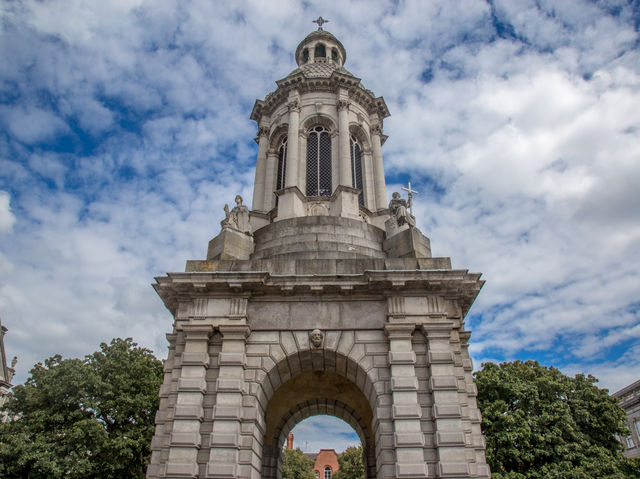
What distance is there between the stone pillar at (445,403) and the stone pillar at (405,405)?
52 cm

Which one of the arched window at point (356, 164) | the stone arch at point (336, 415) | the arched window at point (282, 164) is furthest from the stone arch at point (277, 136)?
the stone arch at point (336, 415)

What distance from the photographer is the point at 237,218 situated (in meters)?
19.4

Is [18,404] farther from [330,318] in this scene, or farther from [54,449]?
[330,318]

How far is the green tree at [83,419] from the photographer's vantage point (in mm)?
26328

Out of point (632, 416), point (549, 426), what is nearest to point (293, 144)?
point (549, 426)

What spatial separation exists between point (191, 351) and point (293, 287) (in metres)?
3.99

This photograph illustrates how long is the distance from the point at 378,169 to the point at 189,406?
17764 mm

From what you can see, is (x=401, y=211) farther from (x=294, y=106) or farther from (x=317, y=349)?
(x=294, y=106)

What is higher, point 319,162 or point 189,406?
point 319,162

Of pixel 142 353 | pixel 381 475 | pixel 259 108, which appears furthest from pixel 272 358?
pixel 142 353

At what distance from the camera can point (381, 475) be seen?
13711mm

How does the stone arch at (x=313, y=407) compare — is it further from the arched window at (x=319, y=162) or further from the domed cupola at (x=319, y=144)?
the arched window at (x=319, y=162)

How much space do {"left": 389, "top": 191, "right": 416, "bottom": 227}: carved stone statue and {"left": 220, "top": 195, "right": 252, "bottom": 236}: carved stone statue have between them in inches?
250

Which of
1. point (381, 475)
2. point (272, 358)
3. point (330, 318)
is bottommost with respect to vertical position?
point (381, 475)
